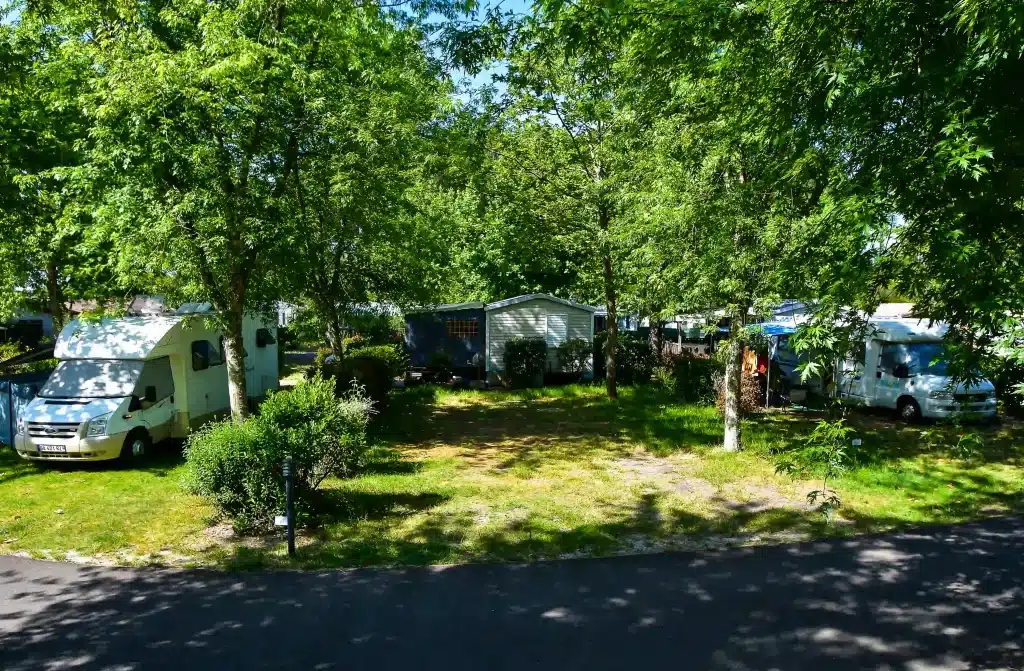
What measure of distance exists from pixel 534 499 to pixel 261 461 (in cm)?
376

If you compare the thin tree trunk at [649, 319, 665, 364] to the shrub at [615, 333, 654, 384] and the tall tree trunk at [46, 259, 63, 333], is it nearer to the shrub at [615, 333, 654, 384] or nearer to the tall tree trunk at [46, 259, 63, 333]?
the shrub at [615, 333, 654, 384]

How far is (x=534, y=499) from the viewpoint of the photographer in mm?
9430

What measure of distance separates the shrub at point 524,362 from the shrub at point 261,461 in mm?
14059

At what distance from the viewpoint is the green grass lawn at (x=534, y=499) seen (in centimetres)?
751

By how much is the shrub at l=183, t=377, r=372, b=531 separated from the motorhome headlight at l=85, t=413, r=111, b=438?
382 cm

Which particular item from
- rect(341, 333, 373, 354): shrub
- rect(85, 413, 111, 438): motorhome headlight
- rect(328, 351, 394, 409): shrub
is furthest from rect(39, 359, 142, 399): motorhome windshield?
rect(341, 333, 373, 354): shrub

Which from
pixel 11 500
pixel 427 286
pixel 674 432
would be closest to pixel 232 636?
pixel 11 500

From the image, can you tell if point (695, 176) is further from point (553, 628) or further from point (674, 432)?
point (553, 628)

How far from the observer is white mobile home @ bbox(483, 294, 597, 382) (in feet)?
76.4

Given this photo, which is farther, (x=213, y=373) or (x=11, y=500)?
(x=213, y=373)

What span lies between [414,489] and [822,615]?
581 centimetres

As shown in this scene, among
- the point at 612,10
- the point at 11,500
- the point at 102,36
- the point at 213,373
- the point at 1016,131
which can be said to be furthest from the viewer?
the point at 213,373

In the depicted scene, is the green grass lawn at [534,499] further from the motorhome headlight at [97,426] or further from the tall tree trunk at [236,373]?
the tall tree trunk at [236,373]

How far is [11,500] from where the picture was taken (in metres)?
9.28
